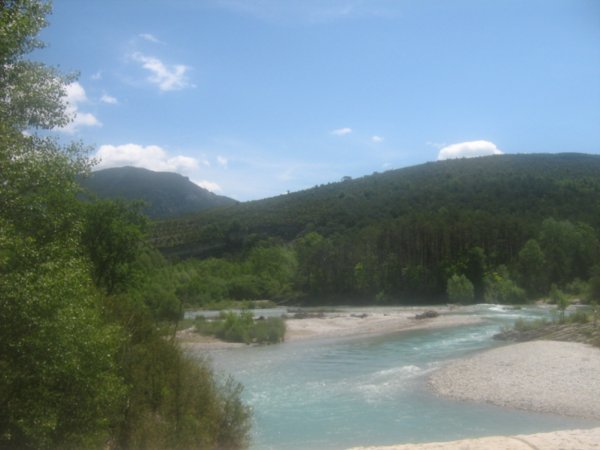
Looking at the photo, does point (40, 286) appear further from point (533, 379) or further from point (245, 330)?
point (245, 330)

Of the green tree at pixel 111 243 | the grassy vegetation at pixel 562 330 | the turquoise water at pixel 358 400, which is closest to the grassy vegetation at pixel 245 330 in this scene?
the turquoise water at pixel 358 400

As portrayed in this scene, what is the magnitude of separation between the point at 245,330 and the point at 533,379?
23779mm

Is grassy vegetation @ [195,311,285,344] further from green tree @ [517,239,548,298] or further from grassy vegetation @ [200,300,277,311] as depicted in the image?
green tree @ [517,239,548,298]

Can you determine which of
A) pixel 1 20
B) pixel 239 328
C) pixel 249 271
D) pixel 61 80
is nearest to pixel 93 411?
pixel 61 80

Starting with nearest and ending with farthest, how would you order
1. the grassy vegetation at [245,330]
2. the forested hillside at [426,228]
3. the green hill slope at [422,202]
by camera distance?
1. the grassy vegetation at [245,330]
2. the forested hillside at [426,228]
3. the green hill slope at [422,202]

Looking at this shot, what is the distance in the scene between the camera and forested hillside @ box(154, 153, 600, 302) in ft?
306

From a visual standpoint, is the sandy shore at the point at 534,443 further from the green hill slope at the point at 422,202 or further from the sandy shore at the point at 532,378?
the green hill slope at the point at 422,202

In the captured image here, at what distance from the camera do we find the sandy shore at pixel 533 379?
21.4 metres

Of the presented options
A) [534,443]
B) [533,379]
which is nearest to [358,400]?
[533,379]

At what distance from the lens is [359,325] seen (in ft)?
181

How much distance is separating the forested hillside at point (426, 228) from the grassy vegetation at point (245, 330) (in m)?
51.3

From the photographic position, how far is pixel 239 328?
44656 millimetres

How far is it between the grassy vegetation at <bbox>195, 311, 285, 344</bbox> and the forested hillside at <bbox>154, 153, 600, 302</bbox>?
51286 millimetres

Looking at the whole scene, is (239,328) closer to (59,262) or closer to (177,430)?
(177,430)
